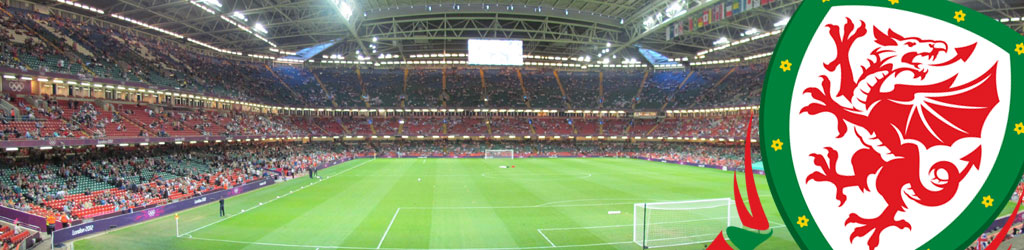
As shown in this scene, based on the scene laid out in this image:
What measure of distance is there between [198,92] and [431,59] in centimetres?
3518

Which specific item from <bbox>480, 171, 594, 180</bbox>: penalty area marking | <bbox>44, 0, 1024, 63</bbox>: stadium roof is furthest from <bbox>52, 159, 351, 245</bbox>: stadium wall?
<bbox>480, 171, 594, 180</bbox>: penalty area marking

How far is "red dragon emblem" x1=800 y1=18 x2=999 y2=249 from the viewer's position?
9.14 ft

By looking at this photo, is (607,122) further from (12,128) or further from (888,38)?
(888,38)

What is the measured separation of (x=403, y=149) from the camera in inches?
2517

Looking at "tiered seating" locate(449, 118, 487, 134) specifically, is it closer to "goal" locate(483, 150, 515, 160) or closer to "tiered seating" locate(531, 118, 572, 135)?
"goal" locate(483, 150, 515, 160)

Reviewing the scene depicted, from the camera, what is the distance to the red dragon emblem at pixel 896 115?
279 cm

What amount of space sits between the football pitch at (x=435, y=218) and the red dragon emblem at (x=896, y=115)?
13687 millimetres

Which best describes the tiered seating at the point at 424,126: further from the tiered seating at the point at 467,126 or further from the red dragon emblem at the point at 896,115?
the red dragon emblem at the point at 896,115

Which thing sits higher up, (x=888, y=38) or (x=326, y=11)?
(x=326, y=11)

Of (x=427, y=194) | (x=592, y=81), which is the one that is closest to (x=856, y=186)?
(x=427, y=194)

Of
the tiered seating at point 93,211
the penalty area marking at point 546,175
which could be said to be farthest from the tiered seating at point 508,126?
the tiered seating at point 93,211

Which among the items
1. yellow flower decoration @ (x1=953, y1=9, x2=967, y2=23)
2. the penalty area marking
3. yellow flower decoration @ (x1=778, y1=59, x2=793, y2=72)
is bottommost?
the penalty area marking

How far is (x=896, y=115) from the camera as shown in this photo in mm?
2883

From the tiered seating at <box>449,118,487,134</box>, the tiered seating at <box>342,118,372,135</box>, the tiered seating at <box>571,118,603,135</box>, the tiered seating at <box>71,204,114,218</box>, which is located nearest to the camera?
the tiered seating at <box>71,204,114,218</box>
